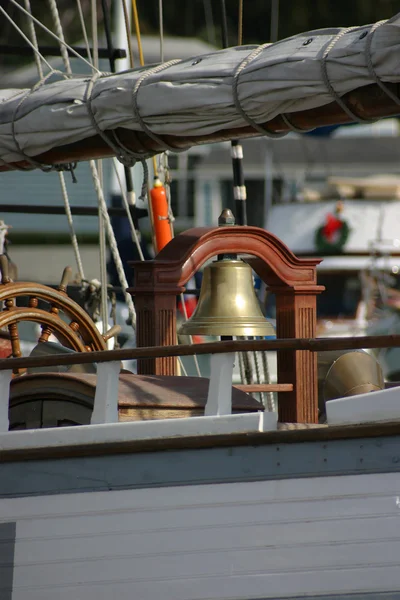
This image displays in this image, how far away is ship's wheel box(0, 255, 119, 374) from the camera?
15.5 ft

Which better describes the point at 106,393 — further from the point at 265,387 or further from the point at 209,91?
the point at 209,91

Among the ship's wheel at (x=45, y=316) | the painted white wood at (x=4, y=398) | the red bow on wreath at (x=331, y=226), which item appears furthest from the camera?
the red bow on wreath at (x=331, y=226)

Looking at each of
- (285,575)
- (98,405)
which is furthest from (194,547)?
(98,405)

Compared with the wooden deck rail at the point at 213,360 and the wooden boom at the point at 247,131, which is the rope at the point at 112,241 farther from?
the wooden deck rail at the point at 213,360

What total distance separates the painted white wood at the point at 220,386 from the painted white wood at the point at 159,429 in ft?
0.29

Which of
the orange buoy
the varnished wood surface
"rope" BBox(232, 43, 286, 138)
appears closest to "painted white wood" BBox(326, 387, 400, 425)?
the varnished wood surface

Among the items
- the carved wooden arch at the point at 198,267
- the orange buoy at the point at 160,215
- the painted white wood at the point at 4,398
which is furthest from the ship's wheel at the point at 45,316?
the orange buoy at the point at 160,215

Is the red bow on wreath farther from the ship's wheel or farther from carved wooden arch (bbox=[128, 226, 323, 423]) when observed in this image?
carved wooden arch (bbox=[128, 226, 323, 423])

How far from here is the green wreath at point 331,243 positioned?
21.7 m

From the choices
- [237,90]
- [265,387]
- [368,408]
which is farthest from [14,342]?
[368,408]

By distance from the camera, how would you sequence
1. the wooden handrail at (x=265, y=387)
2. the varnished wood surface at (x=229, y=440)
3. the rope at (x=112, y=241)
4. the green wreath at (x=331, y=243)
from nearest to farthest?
the varnished wood surface at (x=229, y=440)
the wooden handrail at (x=265, y=387)
the rope at (x=112, y=241)
the green wreath at (x=331, y=243)

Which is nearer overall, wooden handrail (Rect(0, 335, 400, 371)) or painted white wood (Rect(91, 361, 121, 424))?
wooden handrail (Rect(0, 335, 400, 371))

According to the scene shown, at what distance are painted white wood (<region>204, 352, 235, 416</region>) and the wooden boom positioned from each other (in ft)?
3.61

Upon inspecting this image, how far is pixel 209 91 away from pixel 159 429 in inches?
57.7
